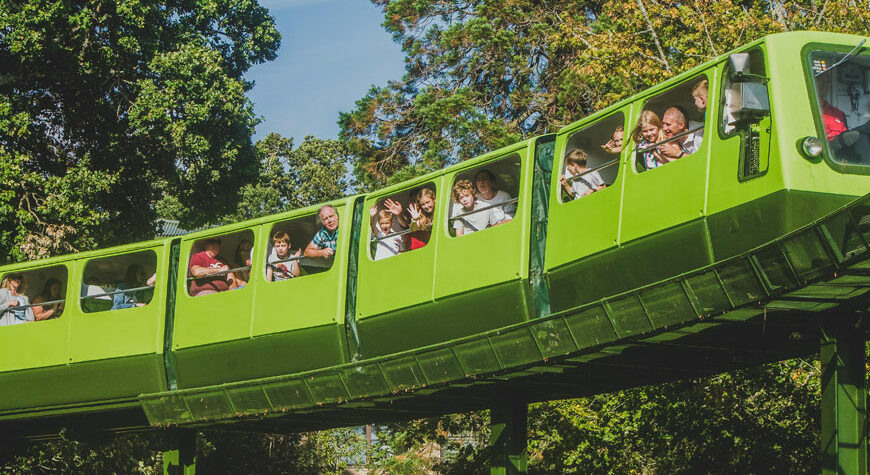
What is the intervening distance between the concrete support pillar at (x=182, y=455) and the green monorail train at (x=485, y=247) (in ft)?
4.26

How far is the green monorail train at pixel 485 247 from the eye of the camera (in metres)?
8.39

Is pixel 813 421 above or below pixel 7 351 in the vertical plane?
below

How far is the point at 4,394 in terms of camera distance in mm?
14852

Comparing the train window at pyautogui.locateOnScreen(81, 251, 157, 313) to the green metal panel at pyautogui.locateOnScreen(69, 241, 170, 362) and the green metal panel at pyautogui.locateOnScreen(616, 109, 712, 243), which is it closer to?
the green metal panel at pyautogui.locateOnScreen(69, 241, 170, 362)

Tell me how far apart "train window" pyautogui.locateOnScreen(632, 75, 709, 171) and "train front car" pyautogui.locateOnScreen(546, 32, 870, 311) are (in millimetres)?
12

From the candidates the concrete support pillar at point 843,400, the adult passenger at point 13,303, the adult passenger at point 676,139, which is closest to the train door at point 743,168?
the adult passenger at point 676,139

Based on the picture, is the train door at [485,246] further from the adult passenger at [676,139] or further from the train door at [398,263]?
the adult passenger at [676,139]

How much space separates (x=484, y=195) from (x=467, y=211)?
233 mm

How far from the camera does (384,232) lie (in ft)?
38.6

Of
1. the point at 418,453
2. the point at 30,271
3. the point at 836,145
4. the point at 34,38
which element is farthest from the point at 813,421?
the point at 34,38

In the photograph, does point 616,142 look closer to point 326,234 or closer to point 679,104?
point 679,104

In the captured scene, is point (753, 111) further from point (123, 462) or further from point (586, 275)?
point (123, 462)

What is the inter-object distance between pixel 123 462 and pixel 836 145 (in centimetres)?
2083

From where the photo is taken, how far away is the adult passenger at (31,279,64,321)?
1447cm
